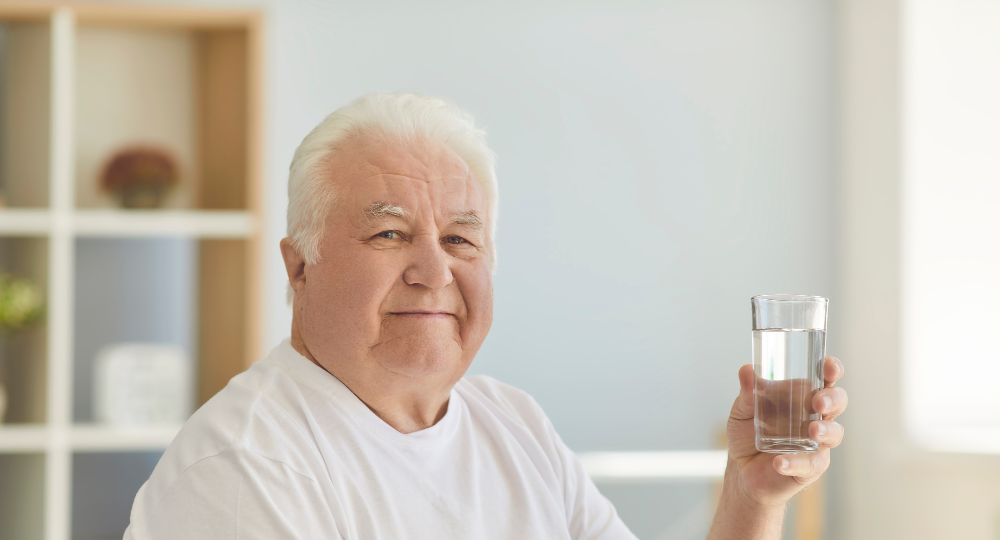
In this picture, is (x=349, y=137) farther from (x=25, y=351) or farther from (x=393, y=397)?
(x=25, y=351)

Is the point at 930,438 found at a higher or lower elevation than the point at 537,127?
lower

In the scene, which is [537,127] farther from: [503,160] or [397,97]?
[397,97]

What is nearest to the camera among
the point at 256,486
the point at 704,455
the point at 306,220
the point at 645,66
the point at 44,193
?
the point at 256,486

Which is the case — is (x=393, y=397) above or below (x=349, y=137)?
below

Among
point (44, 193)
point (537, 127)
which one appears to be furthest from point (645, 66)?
point (44, 193)

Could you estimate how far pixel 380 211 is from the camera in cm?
116

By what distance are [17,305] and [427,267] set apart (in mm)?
2008

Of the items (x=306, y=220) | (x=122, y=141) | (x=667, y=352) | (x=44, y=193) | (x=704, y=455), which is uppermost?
(x=122, y=141)

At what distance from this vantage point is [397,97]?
48.4 inches

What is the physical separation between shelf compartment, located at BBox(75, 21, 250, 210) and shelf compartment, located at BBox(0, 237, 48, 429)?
0.79ft

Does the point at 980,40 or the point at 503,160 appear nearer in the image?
the point at 980,40

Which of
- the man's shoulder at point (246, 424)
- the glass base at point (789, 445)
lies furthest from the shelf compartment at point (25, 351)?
the glass base at point (789, 445)

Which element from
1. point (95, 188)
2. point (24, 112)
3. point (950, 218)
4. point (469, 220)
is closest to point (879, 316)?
point (950, 218)

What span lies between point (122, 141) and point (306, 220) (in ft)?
6.50
